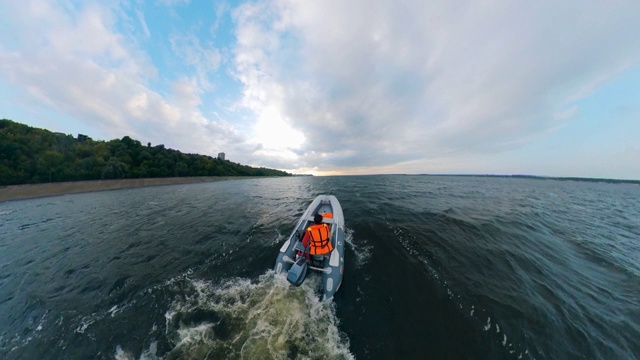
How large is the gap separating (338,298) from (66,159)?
203ft

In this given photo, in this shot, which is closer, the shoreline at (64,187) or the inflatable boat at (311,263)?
the inflatable boat at (311,263)

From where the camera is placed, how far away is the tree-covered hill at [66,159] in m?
31.8

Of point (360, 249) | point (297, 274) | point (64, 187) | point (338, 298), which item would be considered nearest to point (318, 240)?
point (297, 274)

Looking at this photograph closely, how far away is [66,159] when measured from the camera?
37625 mm

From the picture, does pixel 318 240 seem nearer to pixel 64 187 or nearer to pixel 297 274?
pixel 297 274

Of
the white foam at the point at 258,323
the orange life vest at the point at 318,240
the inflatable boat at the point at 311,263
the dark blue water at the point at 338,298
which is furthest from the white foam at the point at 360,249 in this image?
the white foam at the point at 258,323

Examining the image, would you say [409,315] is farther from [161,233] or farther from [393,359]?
[161,233]

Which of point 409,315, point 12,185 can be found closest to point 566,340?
point 409,315

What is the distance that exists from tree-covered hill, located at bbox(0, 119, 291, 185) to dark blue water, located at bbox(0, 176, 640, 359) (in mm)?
39080

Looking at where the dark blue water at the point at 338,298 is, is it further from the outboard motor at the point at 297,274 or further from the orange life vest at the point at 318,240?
the orange life vest at the point at 318,240

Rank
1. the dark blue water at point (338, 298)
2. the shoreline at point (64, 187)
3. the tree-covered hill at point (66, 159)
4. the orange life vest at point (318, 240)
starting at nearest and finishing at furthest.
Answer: the dark blue water at point (338, 298) → the orange life vest at point (318, 240) → the shoreline at point (64, 187) → the tree-covered hill at point (66, 159)

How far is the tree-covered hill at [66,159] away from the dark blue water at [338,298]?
→ 39080 mm

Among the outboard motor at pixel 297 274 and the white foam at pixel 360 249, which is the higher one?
the outboard motor at pixel 297 274

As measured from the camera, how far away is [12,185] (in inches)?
1146
